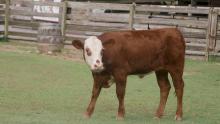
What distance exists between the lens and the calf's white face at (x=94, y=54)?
9344 mm

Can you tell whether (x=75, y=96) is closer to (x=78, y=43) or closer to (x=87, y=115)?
(x=87, y=115)

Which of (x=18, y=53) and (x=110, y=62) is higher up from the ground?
(x=110, y=62)

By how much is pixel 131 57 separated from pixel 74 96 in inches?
121

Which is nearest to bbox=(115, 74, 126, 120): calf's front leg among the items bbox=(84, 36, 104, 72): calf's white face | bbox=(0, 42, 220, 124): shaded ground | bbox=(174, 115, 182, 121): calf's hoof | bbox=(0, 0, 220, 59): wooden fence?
bbox=(0, 42, 220, 124): shaded ground

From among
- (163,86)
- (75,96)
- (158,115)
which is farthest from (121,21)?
(158,115)

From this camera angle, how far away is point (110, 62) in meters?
9.62

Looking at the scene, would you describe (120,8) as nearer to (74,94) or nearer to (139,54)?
(74,94)

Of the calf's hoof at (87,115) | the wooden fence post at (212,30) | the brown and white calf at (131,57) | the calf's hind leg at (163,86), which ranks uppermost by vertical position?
the brown and white calf at (131,57)

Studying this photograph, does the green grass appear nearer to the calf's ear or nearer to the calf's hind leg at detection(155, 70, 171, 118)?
the calf's hind leg at detection(155, 70, 171, 118)

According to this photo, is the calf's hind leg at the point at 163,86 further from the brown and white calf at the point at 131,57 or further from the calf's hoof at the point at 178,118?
the calf's hoof at the point at 178,118

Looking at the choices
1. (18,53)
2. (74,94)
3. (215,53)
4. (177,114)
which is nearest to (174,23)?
(215,53)

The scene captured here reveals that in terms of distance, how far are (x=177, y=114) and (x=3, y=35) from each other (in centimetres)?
1760

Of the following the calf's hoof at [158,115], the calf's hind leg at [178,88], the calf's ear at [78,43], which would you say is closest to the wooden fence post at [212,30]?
the calf's hind leg at [178,88]

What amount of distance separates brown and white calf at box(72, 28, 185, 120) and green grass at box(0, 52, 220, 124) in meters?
0.53
